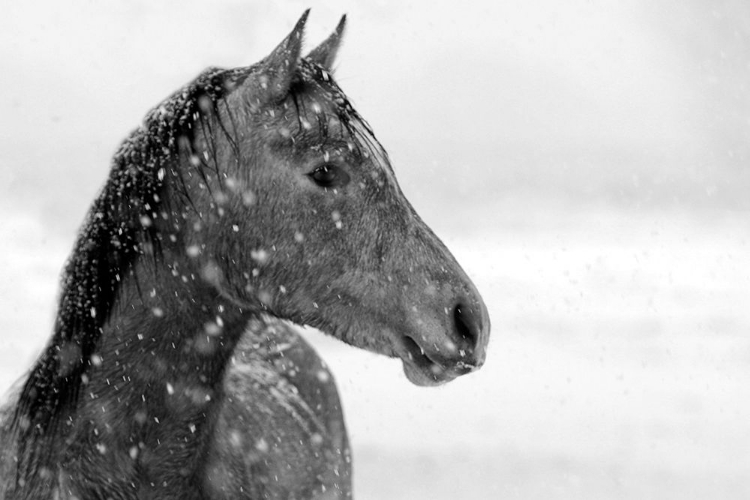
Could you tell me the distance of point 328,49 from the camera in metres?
3.03

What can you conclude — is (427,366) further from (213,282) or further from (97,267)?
(97,267)

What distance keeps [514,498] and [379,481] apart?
1558 millimetres

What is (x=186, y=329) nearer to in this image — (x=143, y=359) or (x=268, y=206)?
(x=143, y=359)

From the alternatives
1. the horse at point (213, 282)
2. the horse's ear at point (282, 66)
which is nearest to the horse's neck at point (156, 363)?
the horse at point (213, 282)

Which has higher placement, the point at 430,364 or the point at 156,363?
the point at 430,364

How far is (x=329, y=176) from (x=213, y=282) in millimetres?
479

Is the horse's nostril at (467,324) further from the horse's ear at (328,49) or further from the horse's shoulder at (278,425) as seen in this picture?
the horse's ear at (328,49)

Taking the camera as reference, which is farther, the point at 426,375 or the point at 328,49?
the point at 328,49

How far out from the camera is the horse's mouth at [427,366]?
2514 millimetres

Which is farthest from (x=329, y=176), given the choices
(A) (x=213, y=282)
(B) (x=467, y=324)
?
(B) (x=467, y=324)

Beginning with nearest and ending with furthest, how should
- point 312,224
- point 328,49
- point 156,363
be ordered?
point 156,363 → point 312,224 → point 328,49

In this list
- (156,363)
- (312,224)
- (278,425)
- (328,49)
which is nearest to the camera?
(156,363)

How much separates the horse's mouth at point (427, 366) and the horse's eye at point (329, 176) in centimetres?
52

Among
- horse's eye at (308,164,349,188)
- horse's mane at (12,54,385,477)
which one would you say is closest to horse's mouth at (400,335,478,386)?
horse's eye at (308,164,349,188)
